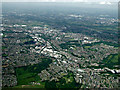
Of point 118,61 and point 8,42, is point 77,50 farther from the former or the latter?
point 8,42

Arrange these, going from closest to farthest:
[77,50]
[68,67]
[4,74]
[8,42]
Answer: [4,74] < [68,67] < [77,50] < [8,42]

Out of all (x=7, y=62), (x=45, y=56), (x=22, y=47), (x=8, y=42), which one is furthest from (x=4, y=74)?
(x=8, y=42)

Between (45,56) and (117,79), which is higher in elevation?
(45,56)

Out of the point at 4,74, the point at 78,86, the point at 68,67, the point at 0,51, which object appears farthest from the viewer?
the point at 0,51

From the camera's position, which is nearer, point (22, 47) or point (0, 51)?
point (0, 51)

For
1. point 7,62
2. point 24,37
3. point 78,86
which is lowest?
point 78,86

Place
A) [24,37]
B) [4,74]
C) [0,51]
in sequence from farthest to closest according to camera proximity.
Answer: [24,37] < [0,51] < [4,74]

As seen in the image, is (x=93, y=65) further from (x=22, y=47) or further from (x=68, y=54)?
(x=22, y=47)

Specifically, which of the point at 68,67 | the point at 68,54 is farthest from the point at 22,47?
the point at 68,67

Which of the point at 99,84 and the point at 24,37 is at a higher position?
the point at 24,37
